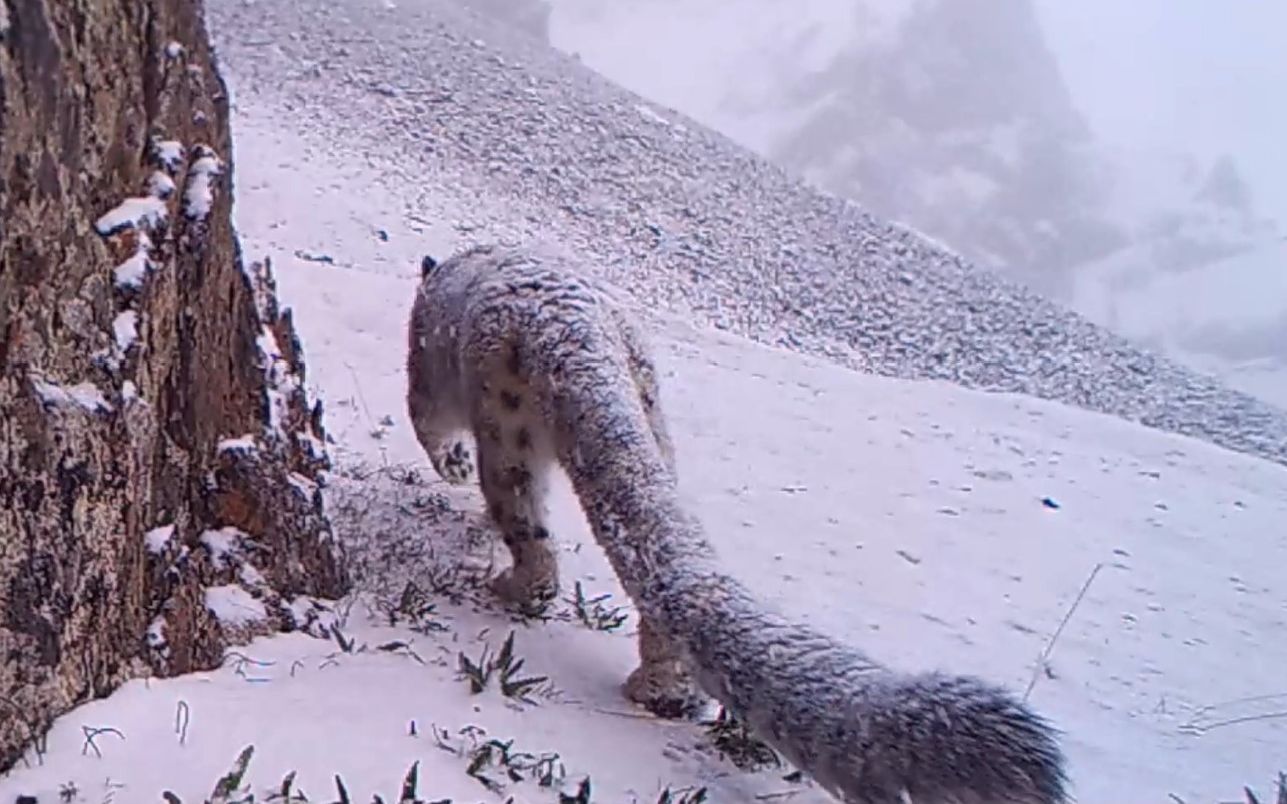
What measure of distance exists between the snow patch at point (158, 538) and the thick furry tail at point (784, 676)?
46.7 inches

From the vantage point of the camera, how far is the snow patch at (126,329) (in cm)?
320

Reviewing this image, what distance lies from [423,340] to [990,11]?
34764 mm

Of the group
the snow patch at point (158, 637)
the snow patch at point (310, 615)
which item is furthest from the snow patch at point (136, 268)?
the snow patch at point (310, 615)

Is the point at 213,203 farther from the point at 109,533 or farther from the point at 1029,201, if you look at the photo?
the point at 1029,201

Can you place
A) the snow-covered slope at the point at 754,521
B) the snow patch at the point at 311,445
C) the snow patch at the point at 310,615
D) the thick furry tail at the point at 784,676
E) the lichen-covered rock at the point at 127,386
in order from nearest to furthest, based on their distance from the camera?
the thick furry tail at the point at 784,676
the lichen-covered rock at the point at 127,386
the snow-covered slope at the point at 754,521
the snow patch at the point at 310,615
the snow patch at the point at 311,445

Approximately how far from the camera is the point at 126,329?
10.6 ft

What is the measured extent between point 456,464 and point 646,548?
2395 mm

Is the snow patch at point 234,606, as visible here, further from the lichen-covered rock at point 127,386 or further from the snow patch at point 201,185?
the snow patch at point 201,185

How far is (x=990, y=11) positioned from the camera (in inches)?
1459

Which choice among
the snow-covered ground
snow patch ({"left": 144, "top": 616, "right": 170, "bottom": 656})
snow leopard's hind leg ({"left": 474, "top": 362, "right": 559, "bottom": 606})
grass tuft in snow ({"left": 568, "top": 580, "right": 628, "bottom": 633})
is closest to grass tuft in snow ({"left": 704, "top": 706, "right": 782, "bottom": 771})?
the snow-covered ground

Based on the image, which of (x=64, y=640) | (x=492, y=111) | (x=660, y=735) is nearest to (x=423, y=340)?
(x=660, y=735)

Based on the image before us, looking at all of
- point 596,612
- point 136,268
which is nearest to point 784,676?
point 596,612

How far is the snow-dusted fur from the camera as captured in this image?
274 centimetres

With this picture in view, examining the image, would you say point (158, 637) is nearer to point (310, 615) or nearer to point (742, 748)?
point (310, 615)
